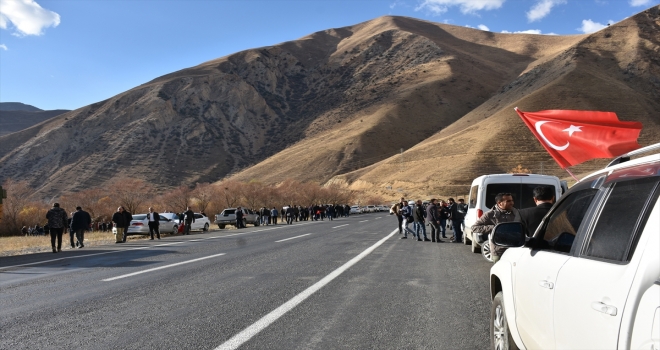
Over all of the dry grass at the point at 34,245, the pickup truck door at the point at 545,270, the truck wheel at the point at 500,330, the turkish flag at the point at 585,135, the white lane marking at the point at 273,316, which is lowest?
the white lane marking at the point at 273,316

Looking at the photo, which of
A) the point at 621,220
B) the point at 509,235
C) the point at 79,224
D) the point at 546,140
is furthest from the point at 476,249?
the point at 79,224

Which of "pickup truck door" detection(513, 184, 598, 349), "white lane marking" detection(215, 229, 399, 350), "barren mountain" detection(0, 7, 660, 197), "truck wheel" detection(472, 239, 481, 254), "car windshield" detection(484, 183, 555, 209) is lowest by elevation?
"truck wheel" detection(472, 239, 481, 254)

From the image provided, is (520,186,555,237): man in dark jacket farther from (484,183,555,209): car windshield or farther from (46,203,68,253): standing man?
(46,203,68,253): standing man

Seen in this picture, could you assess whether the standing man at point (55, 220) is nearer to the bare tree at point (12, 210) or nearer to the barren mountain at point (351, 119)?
the bare tree at point (12, 210)

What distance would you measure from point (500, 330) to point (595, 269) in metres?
2.11

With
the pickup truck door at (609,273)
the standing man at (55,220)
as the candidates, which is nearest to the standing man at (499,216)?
the pickup truck door at (609,273)

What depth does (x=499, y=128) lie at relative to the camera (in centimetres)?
9000

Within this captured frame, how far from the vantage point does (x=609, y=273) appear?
8.11ft

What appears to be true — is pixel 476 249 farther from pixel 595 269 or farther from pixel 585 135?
pixel 595 269

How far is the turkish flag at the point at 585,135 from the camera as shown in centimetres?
885

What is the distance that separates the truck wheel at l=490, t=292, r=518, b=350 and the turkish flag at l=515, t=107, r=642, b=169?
16.4ft

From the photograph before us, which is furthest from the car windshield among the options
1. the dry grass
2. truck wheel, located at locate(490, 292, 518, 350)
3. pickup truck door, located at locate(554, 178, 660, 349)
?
the dry grass

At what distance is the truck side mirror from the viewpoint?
12.8ft

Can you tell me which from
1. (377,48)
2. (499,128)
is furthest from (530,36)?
(499,128)
